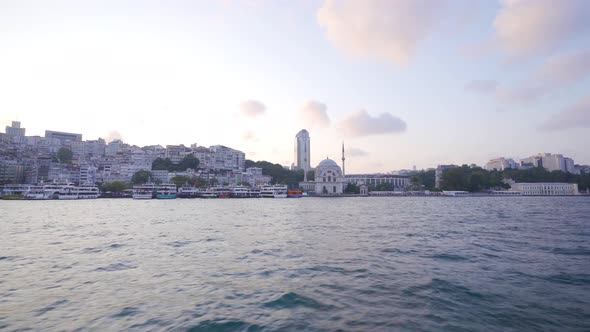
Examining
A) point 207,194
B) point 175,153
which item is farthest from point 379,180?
point 207,194

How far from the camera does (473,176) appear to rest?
10562cm

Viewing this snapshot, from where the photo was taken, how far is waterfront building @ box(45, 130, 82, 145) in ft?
482

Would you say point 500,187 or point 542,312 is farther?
point 500,187

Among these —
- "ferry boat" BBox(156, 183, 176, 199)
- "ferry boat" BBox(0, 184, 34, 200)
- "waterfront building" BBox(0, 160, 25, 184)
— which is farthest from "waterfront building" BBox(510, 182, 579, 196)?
"waterfront building" BBox(0, 160, 25, 184)

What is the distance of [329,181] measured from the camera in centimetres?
11638

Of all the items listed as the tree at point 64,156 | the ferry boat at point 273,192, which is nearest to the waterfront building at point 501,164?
the ferry boat at point 273,192

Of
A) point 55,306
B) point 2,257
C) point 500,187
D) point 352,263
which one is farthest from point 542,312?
point 500,187

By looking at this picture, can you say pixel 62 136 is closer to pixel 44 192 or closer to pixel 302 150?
pixel 44 192

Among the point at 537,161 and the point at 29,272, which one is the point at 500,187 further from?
the point at 29,272

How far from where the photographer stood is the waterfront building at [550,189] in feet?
339

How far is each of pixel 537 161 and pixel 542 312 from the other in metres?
191

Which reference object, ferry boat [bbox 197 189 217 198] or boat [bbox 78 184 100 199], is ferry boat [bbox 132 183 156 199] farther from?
ferry boat [bbox 197 189 217 198]

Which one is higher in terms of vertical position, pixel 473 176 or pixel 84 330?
pixel 473 176

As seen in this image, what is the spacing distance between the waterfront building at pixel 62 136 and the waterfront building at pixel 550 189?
569 ft
